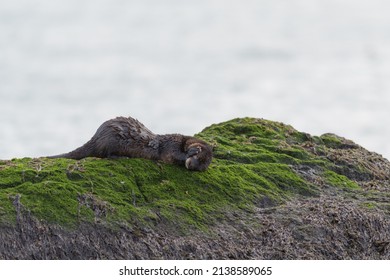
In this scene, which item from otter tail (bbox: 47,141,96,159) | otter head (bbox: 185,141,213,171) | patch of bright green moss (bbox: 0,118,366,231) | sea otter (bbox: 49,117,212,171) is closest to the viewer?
patch of bright green moss (bbox: 0,118,366,231)

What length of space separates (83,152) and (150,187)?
1.64 metres

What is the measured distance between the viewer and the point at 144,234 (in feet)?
35.5

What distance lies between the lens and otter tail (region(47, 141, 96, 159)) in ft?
42.3

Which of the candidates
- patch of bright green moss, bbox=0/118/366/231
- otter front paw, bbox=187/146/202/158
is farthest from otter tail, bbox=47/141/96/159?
otter front paw, bbox=187/146/202/158

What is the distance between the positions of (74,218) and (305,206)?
394 centimetres

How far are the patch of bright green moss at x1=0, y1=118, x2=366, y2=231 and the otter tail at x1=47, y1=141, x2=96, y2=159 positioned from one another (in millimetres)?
571

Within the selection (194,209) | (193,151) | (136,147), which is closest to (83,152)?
(136,147)

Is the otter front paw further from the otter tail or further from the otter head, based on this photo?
the otter tail

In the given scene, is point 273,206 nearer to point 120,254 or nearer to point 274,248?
point 274,248

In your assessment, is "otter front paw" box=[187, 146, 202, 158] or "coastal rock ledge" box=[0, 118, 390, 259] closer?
"coastal rock ledge" box=[0, 118, 390, 259]

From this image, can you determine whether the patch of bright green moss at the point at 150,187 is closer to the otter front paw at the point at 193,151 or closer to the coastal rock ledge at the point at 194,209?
the coastal rock ledge at the point at 194,209

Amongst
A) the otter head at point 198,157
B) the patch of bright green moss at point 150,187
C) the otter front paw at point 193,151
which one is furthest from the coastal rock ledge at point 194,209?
the otter front paw at point 193,151

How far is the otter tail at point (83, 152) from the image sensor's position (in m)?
12.9

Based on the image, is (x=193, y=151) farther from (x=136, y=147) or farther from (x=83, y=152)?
(x=83, y=152)
